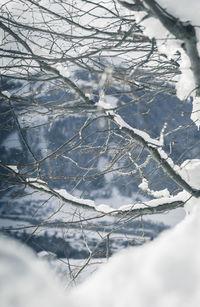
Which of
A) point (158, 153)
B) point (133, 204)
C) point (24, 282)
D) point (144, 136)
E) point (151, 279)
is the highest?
point (144, 136)

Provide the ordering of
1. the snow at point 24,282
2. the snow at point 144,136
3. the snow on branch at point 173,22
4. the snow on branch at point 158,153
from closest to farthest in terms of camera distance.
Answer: the snow at point 24,282
the snow on branch at point 173,22
the snow on branch at point 158,153
the snow at point 144,136

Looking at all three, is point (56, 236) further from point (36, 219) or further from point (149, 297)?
point (149, 297)

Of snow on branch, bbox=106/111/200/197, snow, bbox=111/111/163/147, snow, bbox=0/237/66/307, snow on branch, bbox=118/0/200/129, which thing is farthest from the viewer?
snow, bbox=111/111/163/147

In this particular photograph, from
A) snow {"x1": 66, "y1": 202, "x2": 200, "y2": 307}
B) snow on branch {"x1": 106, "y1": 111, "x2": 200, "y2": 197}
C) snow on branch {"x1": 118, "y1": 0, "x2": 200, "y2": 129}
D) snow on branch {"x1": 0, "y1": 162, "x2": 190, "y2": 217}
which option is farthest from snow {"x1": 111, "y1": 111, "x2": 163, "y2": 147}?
snow {"x1": 66, "y1": 202, "x2": 200, "y2": 307}

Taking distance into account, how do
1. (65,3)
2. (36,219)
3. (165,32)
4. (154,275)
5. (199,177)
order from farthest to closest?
(36,219)
(65,3)
(199,177)
(165,32)
(154,275)

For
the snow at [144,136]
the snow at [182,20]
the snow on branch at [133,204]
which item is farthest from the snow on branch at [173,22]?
the snow on branch at [133,204]

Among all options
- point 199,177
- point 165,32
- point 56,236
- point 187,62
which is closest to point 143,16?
point 165,32

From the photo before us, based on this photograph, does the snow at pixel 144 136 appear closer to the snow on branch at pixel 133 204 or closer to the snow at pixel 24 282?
the snow on branch at pixel 133 204

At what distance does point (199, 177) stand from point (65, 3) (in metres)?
2.32

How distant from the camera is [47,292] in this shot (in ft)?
1.78

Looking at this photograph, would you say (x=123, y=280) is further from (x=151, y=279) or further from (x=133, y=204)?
(x=133, y=204)

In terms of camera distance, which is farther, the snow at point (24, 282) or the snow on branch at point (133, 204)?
the snow on branch at point (133, 204)

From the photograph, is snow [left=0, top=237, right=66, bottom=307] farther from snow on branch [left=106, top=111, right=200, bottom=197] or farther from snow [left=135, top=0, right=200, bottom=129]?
snow on branch [left=106, top=111, right=200, bottom=197]

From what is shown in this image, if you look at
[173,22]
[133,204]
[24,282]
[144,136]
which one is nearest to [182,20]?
[173,22]
